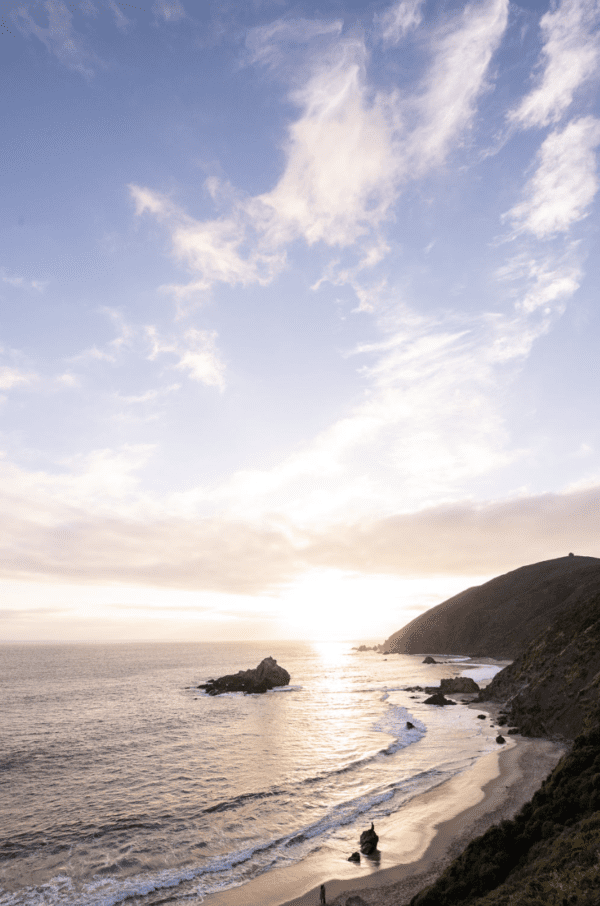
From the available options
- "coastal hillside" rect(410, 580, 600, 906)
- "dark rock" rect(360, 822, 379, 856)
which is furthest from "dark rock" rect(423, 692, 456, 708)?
"coastal hillside" rect(410, 580, 600, 906)

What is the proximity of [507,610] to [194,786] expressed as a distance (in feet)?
493

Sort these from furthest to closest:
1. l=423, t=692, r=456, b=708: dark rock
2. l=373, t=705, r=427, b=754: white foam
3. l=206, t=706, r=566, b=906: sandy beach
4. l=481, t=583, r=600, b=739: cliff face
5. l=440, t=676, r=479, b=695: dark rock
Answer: l=440, t=676, r=479, b=695: dark rock, l=423, t=692, r=456, b=708: dark rock, l=373, t=705, r=427, b=754: white foam, l=481, t=583, r=600, b=739: cliff face, l=206, t=706, r=566, b=906: sandy beach

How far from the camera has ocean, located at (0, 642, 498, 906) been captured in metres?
21.4

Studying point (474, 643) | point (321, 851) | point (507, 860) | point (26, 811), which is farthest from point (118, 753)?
point (474, 643)

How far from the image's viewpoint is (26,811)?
96.5 feet

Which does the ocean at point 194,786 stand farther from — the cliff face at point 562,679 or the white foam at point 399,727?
the cliff face at point 562,679

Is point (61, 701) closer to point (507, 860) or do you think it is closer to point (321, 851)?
point (321, 851)

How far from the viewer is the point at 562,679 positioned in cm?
4394

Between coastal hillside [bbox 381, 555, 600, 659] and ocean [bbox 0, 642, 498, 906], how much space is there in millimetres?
89304

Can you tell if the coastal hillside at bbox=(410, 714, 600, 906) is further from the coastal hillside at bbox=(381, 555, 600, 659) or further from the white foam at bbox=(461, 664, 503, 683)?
the coastal hillside at bbox=(381, 555, 600, 659)

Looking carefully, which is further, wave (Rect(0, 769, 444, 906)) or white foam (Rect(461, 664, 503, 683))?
white foam (Rect(461, 664, 503, 683))

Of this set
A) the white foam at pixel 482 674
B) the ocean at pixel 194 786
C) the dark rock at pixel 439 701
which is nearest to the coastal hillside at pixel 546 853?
the ocean at pixel 194 786

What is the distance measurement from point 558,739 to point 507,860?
104ft

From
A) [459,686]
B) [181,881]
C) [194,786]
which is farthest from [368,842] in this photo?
[459,686]
